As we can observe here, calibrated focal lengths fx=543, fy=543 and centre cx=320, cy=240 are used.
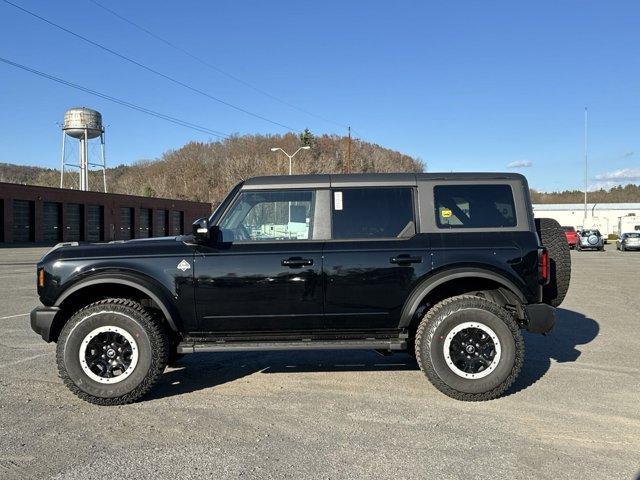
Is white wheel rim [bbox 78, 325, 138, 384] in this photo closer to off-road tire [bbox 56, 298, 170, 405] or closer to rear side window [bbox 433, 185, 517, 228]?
off-road tire [bbox 56, 298, 170, 405]

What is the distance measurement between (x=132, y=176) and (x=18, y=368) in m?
135

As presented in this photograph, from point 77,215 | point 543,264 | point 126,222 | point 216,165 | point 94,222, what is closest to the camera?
point 543,264

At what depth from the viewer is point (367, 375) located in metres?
5.89

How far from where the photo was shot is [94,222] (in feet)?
170

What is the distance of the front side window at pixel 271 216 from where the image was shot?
5234 millimetres

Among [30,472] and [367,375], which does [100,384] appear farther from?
[367,375]

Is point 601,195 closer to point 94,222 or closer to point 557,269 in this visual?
point 94,222

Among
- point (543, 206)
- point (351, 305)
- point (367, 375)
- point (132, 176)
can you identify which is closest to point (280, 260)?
point (351, 305)

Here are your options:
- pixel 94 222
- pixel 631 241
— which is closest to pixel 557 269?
pixel 631 241

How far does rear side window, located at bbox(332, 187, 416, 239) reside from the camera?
525 cm

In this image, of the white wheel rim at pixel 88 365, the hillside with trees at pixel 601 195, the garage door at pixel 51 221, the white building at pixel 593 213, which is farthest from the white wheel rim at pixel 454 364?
the hillside with trees at pixel 601 195

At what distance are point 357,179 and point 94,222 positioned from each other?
5142cm

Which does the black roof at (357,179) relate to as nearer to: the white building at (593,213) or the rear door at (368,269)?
the rear door at (368,269)

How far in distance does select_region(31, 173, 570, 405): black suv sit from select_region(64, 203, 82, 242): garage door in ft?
155
